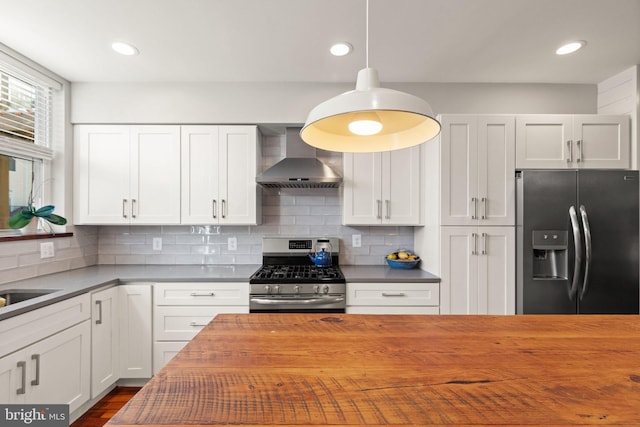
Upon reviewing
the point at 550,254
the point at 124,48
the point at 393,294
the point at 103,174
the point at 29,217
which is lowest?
the point at 393,294

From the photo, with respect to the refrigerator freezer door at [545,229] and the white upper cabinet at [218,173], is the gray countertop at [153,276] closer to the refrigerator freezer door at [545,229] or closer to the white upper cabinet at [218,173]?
the white upper cabinet at [218,173]

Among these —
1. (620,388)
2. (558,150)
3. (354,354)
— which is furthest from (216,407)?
(558,150)

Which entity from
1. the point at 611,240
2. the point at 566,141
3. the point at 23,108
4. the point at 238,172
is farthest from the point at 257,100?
the point at 611,240

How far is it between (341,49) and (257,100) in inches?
35.2

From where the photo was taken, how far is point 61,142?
2.65 m

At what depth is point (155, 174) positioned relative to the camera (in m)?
2.75

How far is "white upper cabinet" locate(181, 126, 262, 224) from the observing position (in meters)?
2.76

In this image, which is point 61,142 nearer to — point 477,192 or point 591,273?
point 477,192

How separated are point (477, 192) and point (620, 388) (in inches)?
74.1

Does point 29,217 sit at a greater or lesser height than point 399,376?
greater

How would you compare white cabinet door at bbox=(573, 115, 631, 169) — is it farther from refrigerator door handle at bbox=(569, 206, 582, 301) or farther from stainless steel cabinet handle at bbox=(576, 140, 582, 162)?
refrigerator door handle at bbox=(569, 206, 582, 301)

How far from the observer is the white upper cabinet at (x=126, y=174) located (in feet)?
8.96

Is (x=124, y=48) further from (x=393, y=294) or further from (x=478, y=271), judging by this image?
(x=478, y=271)

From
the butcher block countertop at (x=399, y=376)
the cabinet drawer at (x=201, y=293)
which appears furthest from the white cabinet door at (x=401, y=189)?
the butcher block countertop at (x=399, y=376)
